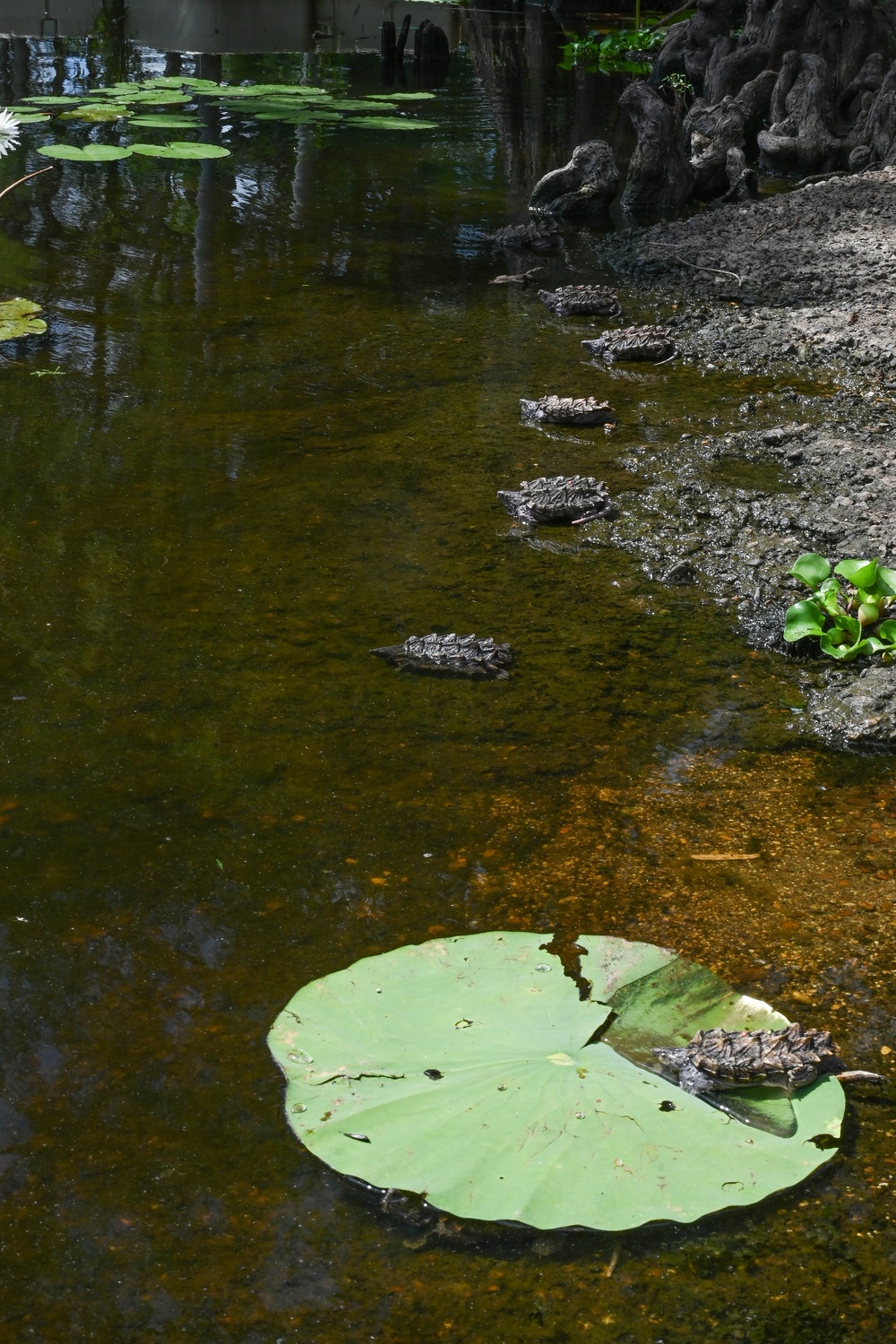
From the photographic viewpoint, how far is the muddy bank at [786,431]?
11.5ft

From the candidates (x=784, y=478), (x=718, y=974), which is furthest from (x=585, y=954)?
(x=784, y=478)

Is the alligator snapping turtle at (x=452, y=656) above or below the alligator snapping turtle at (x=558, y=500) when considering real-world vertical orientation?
below

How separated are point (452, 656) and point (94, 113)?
8595 mm

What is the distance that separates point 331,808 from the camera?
8.57 ft

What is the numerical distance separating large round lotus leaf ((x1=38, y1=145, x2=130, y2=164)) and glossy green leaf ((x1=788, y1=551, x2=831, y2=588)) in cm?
656

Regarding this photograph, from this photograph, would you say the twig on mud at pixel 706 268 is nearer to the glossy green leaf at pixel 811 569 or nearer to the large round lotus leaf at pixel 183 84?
the glossy green leaf at pixel 811 569

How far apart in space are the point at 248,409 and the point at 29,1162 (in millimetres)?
3307

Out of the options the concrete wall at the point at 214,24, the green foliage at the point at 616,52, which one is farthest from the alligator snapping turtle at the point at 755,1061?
the concrete wall at the point at 214,24

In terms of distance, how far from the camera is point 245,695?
297 centimetres

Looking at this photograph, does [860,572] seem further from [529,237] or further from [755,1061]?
[529,237]

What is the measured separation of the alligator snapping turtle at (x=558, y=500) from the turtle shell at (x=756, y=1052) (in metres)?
2.21

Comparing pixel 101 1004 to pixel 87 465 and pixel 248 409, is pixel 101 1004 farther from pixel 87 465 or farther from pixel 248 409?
pixel 248 409

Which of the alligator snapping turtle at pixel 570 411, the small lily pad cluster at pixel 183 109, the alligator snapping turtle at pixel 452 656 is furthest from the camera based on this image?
the small lily pad cluster at pixel 183 109

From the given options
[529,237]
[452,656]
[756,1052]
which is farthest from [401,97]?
[756,1052]
